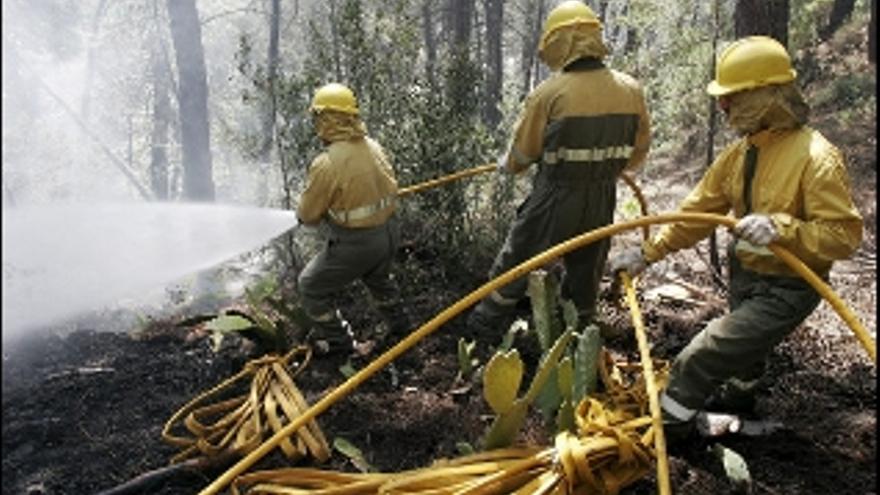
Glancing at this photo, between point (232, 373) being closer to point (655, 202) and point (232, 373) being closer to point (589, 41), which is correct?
point (589, 41)

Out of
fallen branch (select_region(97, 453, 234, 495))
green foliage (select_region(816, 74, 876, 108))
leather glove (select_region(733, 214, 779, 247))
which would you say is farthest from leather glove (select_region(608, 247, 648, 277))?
green foliage (select_region(816, 74, 876, 108))

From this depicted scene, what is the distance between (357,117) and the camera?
4602mm

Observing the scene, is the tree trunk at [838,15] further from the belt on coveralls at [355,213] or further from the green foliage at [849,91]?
the belt on coveralls at [355,213]

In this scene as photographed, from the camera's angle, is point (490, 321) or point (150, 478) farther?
point (490, 321)

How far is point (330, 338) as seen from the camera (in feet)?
15.8

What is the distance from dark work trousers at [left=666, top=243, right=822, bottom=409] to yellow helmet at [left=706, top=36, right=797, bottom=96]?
33.5 inches

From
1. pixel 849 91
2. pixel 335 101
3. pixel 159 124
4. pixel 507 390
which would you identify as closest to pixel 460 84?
pixel 335 101

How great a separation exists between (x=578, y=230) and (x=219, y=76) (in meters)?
45.6

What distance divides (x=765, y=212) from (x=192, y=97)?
17125 mm

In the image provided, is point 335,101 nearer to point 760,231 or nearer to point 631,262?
point 631,262

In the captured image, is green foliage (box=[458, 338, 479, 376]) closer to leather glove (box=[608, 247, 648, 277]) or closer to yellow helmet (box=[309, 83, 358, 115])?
leather glove (box=[608, 247, 648, 277])

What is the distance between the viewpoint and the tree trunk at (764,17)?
5727 mm

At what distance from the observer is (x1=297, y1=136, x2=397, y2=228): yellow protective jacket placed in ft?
14.6

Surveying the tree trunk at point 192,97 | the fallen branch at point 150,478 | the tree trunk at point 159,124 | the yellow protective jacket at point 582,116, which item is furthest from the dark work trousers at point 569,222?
the tree trunk at point 159,124
